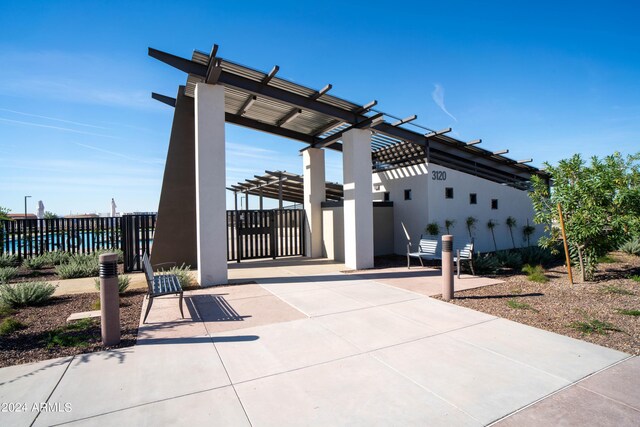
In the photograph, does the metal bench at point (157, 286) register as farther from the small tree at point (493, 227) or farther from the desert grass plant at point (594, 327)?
the small tree at point (493, 227)

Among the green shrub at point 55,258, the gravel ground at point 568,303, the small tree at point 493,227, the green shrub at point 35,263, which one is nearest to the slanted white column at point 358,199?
the gravel ground at point 568,303

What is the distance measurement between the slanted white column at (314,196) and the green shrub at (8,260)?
992 centimetres

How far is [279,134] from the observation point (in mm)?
12227

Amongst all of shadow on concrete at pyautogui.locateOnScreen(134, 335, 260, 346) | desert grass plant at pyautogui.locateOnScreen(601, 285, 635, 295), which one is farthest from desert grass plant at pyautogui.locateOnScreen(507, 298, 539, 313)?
shadow on concrete at pyautogui.locateOnScreen(134, 335, 260, 346)

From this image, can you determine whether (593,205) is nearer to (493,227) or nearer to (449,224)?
(449,224)

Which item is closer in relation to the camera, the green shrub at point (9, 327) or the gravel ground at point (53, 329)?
the gravel ground at point (53, 329)

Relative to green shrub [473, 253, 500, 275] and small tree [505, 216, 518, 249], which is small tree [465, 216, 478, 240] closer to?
small tree [505, 216, 518, 249]

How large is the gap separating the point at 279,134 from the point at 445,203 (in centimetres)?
681

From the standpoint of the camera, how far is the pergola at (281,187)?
1507 centimetres

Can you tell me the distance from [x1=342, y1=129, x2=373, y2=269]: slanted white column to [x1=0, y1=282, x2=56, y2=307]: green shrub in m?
7.34

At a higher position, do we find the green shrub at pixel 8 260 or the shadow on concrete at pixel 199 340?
the green shrub at pixel 8 260

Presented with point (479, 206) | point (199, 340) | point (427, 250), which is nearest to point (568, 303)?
point (427, 250)

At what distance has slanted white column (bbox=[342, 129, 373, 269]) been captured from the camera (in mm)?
10008

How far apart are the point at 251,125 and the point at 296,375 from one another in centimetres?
974
